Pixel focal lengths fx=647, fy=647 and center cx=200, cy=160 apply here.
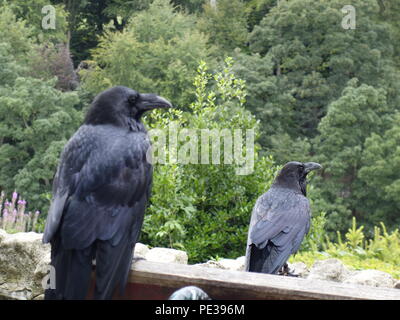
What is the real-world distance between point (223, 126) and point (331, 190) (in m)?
17.4

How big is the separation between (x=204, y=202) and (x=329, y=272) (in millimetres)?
2169

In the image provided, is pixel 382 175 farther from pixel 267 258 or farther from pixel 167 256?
pixel 267 258

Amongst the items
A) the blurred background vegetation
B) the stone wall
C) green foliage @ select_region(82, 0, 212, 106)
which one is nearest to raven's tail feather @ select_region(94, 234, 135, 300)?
the stone wall

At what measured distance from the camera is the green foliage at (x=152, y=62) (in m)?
25.6

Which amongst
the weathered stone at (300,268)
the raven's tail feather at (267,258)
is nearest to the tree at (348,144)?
the weathered stone at (300,268)

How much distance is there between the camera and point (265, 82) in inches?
1010

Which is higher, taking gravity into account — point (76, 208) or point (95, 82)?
point (95, 82)

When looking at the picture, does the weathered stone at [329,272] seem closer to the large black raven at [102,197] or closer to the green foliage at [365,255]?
the green foliage at [365,255]

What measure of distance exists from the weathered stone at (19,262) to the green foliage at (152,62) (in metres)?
19.9

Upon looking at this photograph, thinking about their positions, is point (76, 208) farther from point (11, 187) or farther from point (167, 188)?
point (11, 187)

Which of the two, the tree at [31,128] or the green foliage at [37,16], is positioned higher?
the green foliage at [37,16]

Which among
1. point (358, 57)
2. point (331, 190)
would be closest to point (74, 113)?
point (331, 190)

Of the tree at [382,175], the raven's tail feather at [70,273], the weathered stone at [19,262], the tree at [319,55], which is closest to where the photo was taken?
the raven's tail feather at [70,273]
